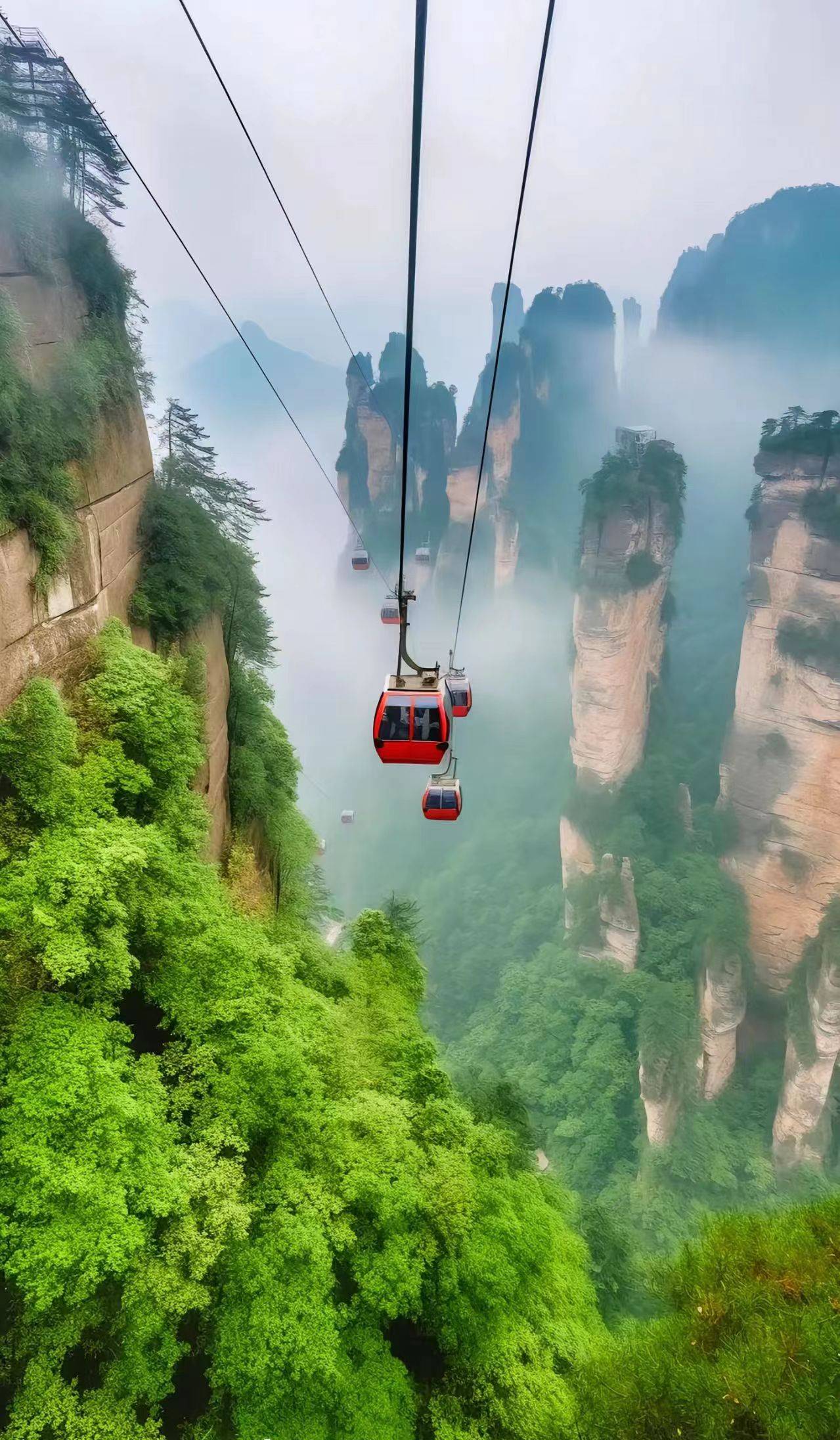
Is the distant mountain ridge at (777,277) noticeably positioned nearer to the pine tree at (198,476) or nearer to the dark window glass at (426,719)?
the pine tree at (198,476)

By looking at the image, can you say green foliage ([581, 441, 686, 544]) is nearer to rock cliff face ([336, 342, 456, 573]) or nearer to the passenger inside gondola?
the passenger inside gondola

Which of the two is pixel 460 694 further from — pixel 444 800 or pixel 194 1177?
pixel 194 1177

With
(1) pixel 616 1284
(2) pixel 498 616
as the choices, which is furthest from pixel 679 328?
(1) pixel 616 1284

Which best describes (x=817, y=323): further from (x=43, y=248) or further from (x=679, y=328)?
(x=43, y=248)

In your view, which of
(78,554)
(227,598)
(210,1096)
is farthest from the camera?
(227,598)

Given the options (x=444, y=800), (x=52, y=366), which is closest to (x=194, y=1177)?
(x=444, y=800)

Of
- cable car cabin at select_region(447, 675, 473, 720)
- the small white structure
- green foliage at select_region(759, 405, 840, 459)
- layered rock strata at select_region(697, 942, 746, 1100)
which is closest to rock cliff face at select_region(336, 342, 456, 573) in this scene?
the small white structure

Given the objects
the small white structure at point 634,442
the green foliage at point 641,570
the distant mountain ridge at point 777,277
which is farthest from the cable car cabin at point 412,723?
the distant mountain ridge at point 777,277
